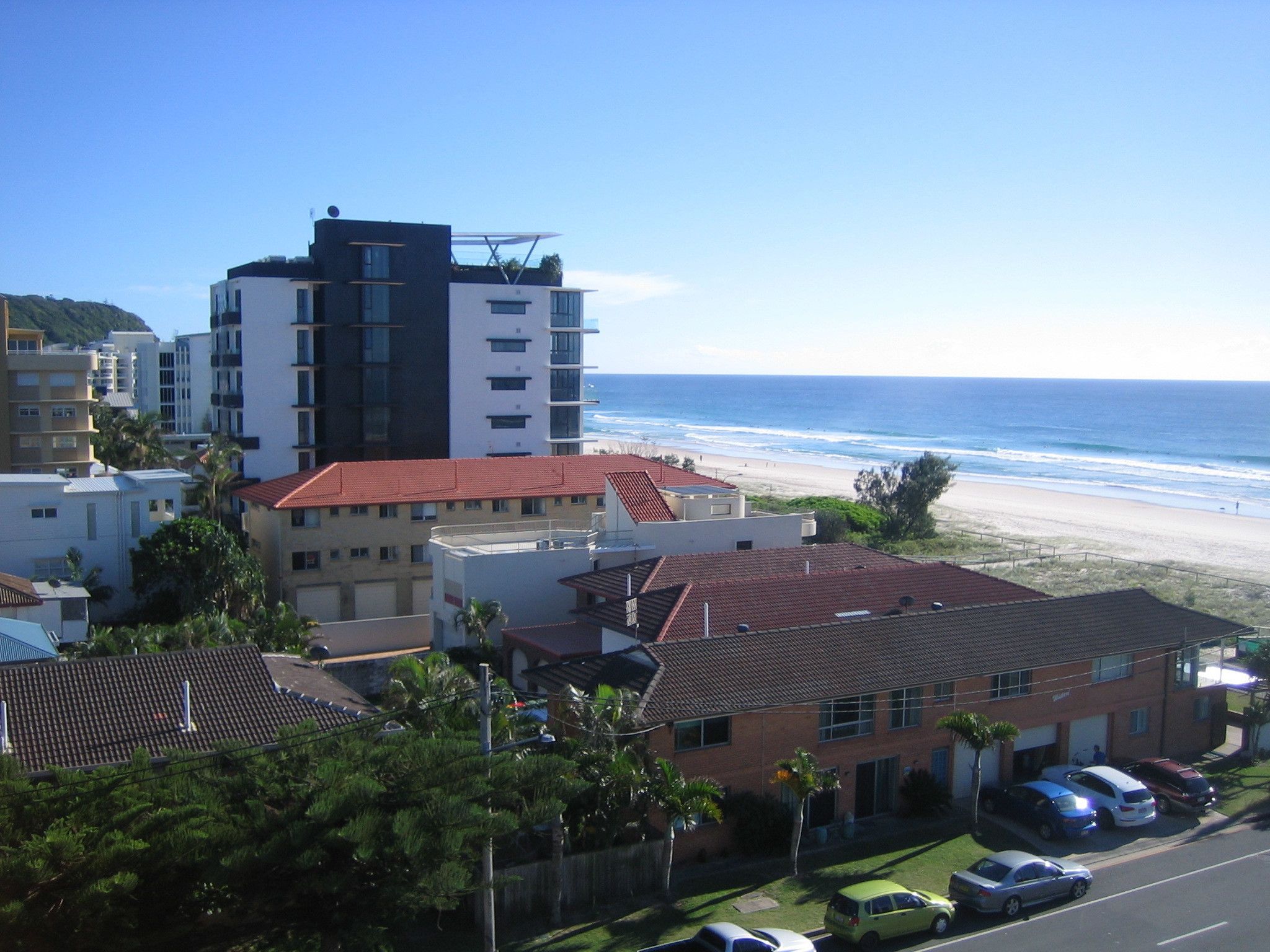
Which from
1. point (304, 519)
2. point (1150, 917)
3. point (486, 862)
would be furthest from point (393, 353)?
point (1150, 917)

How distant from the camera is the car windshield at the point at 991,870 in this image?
22516 mm

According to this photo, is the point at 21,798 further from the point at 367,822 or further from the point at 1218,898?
the point at 1218,898

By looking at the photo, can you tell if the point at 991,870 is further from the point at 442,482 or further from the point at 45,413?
the point at 45,413

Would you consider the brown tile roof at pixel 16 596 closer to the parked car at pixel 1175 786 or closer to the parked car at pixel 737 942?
the parked car at pixel 737 942

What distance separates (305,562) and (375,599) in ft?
11.5

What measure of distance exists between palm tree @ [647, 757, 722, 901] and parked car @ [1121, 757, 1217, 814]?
1371 centimetres

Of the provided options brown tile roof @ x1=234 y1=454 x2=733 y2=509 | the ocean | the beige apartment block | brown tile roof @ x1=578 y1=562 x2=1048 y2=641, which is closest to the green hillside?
the ocean

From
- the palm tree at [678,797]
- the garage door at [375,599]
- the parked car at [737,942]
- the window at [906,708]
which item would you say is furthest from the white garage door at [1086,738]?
the garage door at [375,599]

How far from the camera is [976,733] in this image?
26.0 metres

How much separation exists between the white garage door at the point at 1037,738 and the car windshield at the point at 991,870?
7393 millimetres

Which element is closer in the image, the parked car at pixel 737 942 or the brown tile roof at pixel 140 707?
the parked car at pixel 737 942

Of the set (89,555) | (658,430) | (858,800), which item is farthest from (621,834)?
(658,430)

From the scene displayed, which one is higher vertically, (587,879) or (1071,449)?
(1071,449)

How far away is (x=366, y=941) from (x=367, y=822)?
6.35 feet
